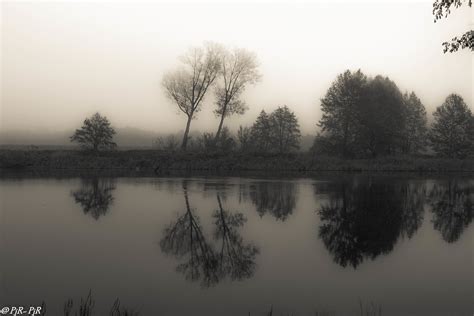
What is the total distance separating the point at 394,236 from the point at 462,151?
54173mm

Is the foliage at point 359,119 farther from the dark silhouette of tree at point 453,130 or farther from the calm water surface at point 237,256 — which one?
the calm water surface at point 237,256

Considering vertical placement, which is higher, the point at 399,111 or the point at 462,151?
the point at 399,111

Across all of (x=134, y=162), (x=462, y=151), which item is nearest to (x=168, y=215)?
(x=134, y=162)

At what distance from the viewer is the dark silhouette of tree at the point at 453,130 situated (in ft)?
191

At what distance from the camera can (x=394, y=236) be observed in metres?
11.4

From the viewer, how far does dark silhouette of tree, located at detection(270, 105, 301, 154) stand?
69375 millimetres

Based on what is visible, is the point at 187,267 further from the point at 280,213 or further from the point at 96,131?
the point at 96,131

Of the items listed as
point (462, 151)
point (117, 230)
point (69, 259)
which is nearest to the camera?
point (69, 259)

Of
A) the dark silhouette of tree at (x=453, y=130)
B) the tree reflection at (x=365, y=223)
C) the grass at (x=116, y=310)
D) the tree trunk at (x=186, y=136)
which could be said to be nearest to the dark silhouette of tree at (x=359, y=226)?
the tree reflection at (x=365, y=223)

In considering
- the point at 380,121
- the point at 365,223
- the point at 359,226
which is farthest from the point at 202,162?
the point at 359,226

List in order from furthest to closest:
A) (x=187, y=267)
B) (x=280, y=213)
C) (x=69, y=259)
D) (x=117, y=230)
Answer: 1. (x=280, y=213)
2. (x=117, y=230)
3. (x=69, y=259)
4. (x=187, y=267)

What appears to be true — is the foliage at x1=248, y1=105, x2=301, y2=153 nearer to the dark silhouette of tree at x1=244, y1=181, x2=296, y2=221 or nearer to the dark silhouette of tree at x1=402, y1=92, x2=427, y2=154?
the dark silhouette of tree at x1=402, y1=92, x2=427, y2=154

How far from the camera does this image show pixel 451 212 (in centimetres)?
1561

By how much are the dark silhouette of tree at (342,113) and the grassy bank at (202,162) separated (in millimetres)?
4120
